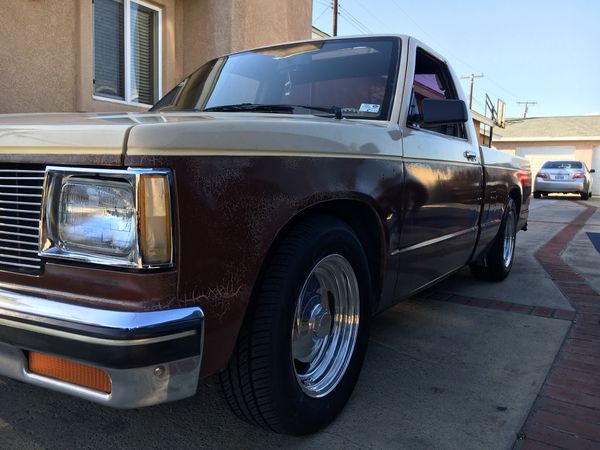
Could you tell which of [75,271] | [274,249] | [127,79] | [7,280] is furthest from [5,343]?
[127,79]

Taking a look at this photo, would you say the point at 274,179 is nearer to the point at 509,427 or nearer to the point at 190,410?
the point at 190,410

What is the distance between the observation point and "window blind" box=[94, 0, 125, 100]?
725 cm

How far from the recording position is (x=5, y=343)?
177 centimetres

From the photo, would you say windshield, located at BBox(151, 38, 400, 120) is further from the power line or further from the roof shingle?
the roof shingle

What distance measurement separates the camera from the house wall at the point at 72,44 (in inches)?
238

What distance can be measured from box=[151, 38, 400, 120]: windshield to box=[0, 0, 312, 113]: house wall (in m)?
3.36

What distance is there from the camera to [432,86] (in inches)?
164

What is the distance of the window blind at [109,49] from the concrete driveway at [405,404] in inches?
207

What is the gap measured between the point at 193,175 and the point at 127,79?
21.6 ft

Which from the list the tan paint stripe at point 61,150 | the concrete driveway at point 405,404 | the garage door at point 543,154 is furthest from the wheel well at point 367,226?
the garage door at point 543,154

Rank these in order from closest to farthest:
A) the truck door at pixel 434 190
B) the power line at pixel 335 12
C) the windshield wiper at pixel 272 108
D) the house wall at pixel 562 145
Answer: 1. the windshield wiper at pixel 272 108
2. the truck door at pixel 434 190
3. the power line at pixel 335 12
4. the house wall at pixel 562 145

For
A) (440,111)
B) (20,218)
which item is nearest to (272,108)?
(440,111)

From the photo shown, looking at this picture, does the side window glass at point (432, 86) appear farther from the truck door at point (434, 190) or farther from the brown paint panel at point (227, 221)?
the brown paint panel at point (227, 221)

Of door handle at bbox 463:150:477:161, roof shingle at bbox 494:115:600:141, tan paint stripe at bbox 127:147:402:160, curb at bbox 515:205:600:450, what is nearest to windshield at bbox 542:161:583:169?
roof shingle at bbox 494:115:600:141
